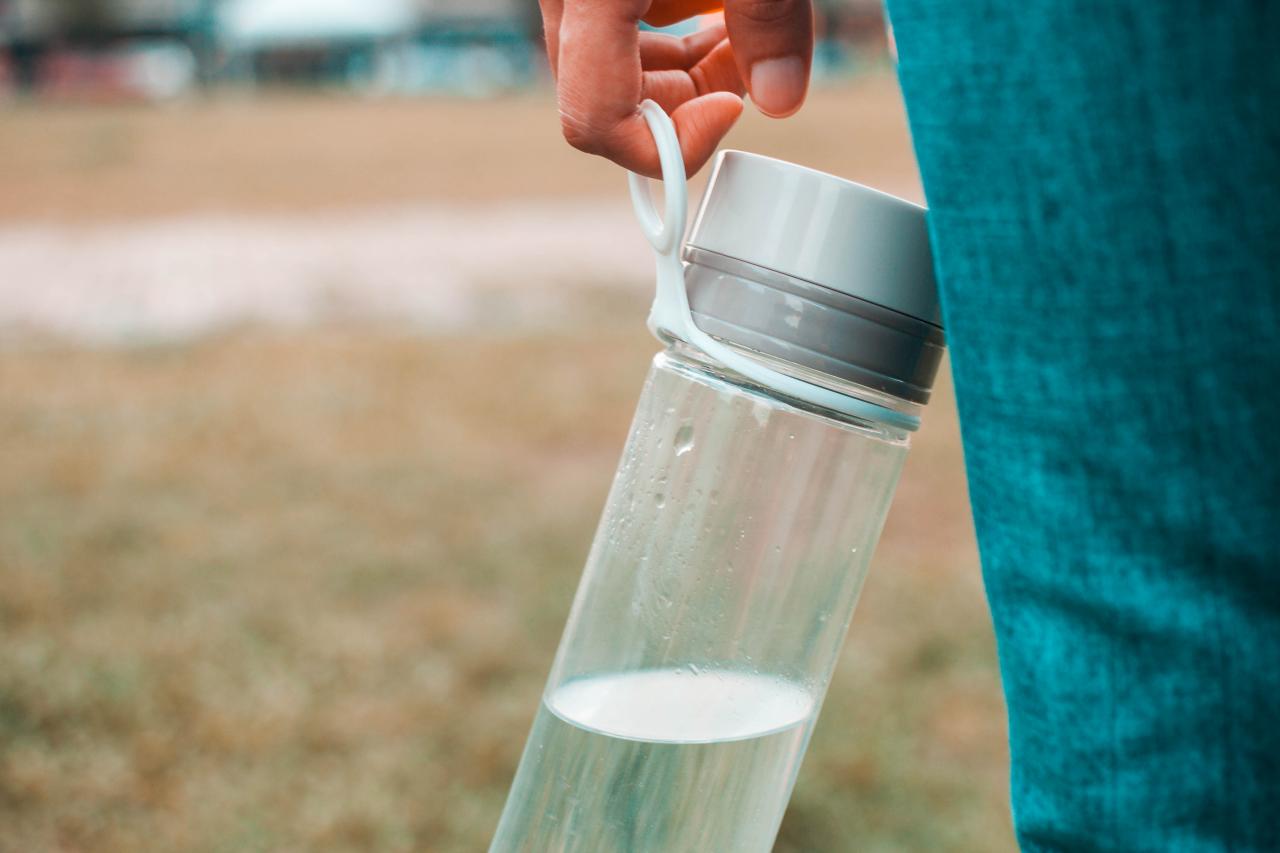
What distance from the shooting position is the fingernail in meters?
0.84

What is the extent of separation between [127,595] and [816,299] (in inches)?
96.4

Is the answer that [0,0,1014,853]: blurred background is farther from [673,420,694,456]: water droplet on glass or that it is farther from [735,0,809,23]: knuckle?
[735,0,809,23]: knuckle

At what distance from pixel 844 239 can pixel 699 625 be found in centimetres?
33

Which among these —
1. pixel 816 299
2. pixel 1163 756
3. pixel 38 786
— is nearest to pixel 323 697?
pixel 38 786

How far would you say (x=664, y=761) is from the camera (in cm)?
94

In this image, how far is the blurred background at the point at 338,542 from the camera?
2.17 m

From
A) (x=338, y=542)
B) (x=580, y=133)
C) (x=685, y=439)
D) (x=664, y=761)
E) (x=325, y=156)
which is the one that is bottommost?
(x=325, y=156)

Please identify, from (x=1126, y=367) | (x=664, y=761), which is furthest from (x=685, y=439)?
(x=1126, y=367)

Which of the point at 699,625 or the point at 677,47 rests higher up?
the point at 677,47

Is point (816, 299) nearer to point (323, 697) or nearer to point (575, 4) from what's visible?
point (575, 4)

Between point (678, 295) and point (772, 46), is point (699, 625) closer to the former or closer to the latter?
point (678, 295)

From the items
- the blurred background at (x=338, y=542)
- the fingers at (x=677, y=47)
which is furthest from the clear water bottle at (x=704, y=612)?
the blurred background at (x=338, y=542)

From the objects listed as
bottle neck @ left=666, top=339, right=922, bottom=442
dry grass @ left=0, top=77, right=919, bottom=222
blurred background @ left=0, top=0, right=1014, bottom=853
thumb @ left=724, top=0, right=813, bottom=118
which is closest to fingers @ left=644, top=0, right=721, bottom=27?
thumb @ left=724, top=0, right=813, bottom=118

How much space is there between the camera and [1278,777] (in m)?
0.61
